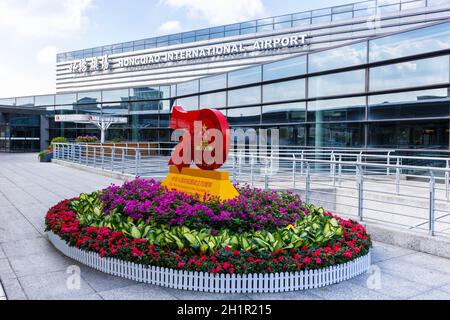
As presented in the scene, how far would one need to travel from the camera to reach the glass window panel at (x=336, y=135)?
52.4 feet

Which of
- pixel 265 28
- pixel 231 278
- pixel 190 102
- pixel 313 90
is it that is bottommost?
pixel 231 278

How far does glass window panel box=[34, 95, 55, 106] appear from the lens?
127 feet

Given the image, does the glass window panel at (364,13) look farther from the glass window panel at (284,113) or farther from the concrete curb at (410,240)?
the concrete curb at (410,240)

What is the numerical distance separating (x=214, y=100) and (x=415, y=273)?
61.4 feet

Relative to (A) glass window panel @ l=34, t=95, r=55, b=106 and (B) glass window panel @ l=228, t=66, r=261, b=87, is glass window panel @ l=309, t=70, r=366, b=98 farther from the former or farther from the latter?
(A) glass window panel @ l=34, t=95, r=55, b=106

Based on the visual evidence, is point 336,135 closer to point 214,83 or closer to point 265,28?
point 214,83

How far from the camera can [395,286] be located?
5.28 meters

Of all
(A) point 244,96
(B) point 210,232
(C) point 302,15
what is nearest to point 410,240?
(B) point 210,232

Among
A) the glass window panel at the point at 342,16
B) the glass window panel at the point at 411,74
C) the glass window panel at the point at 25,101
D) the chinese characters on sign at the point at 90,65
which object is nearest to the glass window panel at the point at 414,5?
the glass window panel at the point at 342,16

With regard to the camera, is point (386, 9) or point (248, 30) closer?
point (386, 9)

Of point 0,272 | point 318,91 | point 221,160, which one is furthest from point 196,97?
point 0,272

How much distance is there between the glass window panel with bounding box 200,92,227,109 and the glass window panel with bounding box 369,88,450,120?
30.2ft

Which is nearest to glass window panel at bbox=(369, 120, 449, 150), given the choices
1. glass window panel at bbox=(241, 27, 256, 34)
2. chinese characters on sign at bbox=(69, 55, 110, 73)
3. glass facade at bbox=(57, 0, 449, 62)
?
glass facade at bbox=(57, 0, 449, 62)

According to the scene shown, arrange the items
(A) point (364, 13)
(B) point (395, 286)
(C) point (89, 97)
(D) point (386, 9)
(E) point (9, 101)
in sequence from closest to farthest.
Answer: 1. (B) point (395, 286)
2. (C) point (89, 97)
3. (E) point (9, 101)
4. (D) point (386, 9)
5. (A) point (364, 13)
